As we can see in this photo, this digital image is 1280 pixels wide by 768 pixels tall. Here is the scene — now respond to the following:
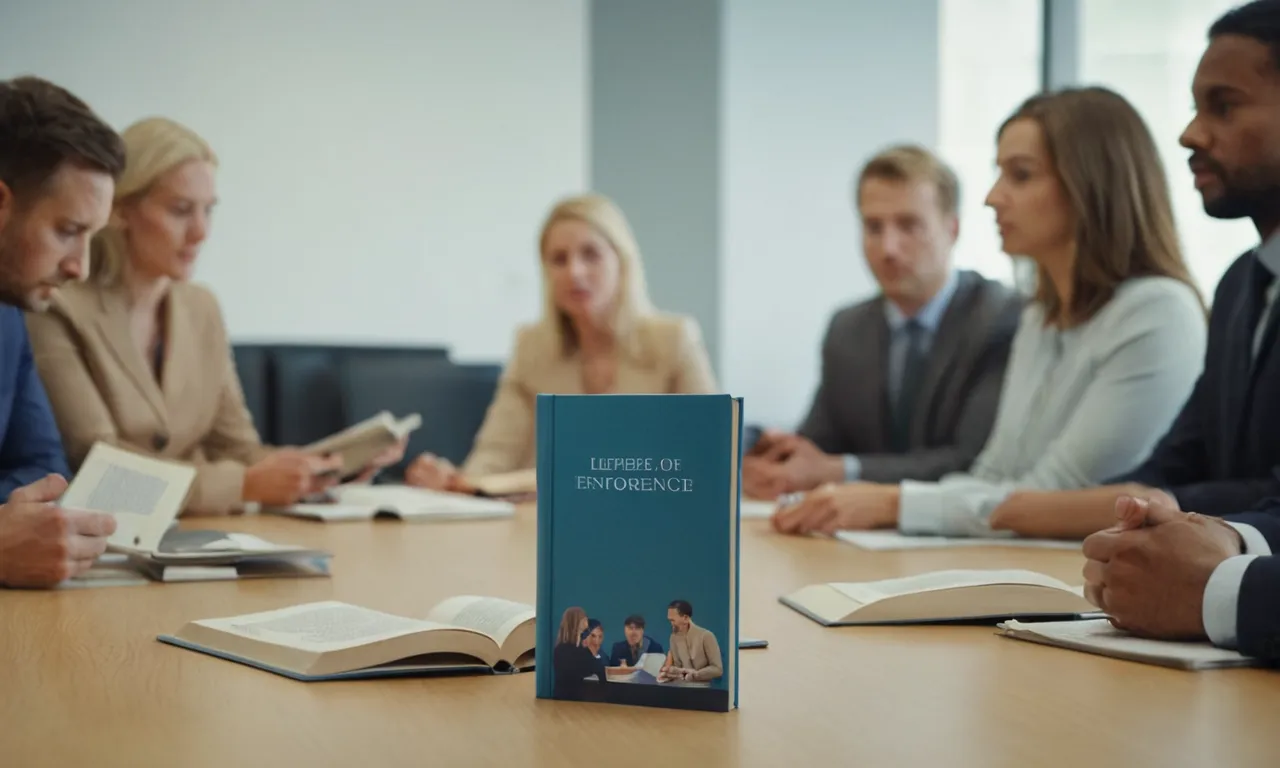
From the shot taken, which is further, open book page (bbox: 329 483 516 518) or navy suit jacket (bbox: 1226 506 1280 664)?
open book page (bbox: 329 483 516 518)

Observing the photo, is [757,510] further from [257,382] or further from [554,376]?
[257,382]

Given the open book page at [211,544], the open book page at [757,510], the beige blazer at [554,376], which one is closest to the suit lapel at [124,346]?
the open book page at [211,544]

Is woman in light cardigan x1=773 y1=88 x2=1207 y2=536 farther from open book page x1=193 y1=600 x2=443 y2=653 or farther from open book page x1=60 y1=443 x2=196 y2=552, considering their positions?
open book page x1=193 y1=600 x2=443 y2=653

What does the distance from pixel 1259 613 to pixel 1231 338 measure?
3.11 ft

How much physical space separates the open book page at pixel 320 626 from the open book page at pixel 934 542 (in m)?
1.05

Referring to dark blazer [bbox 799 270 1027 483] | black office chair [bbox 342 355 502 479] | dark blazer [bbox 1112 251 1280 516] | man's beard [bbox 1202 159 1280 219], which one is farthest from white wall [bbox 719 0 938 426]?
man's beard [bbox 1202 159 1280 219]

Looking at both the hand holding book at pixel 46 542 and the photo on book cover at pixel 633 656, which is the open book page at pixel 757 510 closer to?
the hand holding book at pixel 46 542

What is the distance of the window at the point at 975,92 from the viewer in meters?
5.42

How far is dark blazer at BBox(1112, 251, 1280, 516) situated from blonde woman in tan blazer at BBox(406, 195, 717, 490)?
170 cm

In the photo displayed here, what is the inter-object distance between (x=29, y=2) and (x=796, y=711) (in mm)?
4454

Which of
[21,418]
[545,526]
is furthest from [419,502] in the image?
[545,526]

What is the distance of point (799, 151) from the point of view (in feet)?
17.3

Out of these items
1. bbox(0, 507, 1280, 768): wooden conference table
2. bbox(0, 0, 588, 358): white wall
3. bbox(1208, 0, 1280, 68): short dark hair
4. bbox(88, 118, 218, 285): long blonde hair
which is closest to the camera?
bbox(0, 507, 1280, 768): wooden conference table

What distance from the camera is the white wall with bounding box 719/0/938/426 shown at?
5188 millimetres
